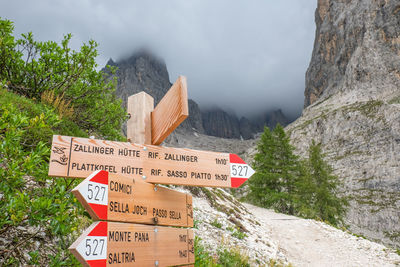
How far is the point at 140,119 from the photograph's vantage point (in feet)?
11.2

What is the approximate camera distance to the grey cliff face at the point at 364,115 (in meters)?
48.9

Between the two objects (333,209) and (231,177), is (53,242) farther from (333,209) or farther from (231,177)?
(333,209)

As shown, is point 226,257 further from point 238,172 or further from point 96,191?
point 96,191

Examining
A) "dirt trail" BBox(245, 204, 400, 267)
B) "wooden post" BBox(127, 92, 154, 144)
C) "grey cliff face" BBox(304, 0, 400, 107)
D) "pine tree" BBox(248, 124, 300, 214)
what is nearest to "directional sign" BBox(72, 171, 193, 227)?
"wooden post" BBox(127, 92, 154, 144)

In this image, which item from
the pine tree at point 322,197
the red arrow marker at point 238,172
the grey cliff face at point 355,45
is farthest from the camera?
the grey cliff face at point 355,45

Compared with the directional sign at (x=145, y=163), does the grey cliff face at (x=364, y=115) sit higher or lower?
higher

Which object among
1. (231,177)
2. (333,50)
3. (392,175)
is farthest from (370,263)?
(333,50)

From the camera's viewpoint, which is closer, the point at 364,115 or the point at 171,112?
the point at 171,112

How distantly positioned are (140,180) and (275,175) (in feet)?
76.1

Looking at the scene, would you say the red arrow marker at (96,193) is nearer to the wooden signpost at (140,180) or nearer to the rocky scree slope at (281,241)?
the wooden signpost at (140,180)

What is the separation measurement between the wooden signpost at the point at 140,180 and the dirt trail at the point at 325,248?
8479 millimetres

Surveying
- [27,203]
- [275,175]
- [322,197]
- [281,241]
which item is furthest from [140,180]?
[322,197]

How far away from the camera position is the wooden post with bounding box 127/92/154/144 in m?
3.31

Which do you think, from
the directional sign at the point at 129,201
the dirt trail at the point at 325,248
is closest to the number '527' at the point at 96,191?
the directional sign at the point at 129,201
